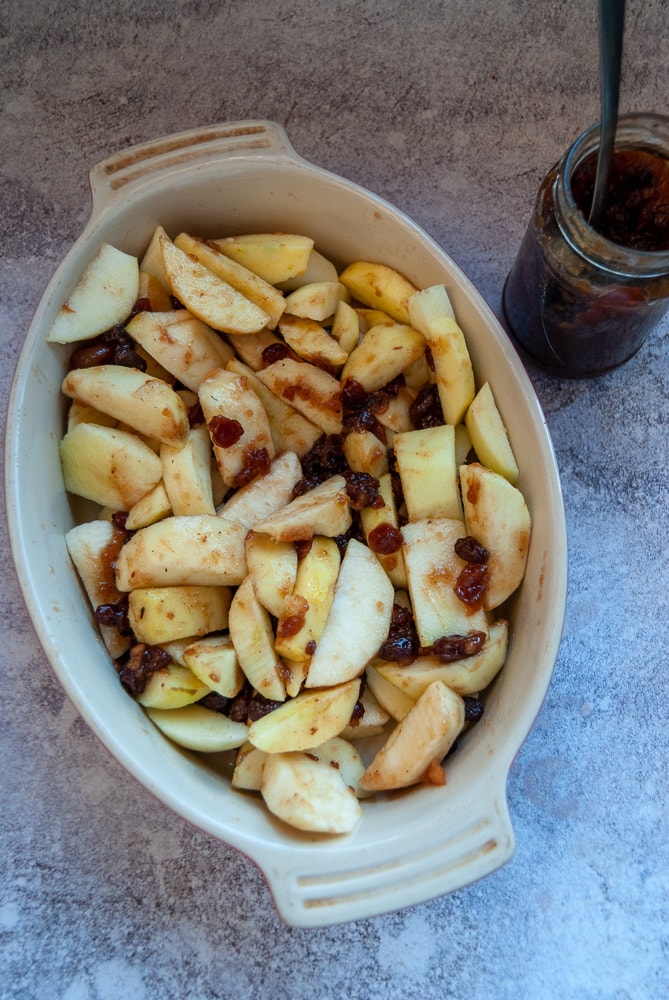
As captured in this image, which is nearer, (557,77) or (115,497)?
(115,497)

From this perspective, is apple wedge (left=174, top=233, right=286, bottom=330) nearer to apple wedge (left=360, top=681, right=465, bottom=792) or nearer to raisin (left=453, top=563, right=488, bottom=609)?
raisin (left=453, top=563, right=488, bottom=609)

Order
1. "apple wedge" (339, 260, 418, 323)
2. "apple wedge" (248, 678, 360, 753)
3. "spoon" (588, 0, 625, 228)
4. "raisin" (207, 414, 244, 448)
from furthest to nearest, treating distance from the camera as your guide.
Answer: "apple wedge" (339, 260, 418, 323)
"raisin" (207, 414, 244, 448)
"apple wedge" (248, 678, 360, 753)
"spoon" (588, 0, 625, 228)

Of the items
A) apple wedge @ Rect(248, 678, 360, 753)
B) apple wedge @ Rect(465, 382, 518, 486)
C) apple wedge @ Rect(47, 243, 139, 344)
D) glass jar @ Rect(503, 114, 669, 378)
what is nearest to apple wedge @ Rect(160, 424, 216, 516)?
apple wedge @ Rect(47, 243, 139, 344)

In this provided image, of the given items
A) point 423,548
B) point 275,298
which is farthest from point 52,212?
point 423,548

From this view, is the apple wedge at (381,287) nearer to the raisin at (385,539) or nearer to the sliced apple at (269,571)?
the raisin at (385,539)

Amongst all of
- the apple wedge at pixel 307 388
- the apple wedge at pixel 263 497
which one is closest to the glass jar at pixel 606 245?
the apple wedge at pixel 307 388

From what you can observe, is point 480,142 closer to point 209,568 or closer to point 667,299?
point 667,299

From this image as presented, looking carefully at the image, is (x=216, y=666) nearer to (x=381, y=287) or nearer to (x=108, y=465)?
(x=108, y=465)
